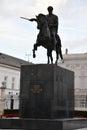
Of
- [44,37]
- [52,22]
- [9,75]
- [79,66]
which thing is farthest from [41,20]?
[79,66]

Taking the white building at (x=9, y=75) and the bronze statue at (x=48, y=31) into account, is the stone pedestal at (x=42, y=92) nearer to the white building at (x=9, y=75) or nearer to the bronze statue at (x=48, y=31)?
the bronze statue at (x=48, y=31)

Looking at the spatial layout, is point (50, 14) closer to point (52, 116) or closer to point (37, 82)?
point (37, 82)

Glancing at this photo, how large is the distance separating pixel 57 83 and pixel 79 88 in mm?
53364

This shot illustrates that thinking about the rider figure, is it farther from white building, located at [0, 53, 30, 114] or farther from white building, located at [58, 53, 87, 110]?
white building, located at [58, 53, 87, 110]

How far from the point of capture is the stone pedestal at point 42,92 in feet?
56.2

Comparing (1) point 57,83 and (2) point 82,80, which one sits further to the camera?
(2) point 82,80

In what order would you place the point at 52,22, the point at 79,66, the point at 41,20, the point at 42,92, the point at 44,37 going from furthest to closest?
1. the point at 79,66
2. the point at 52,22
3. the point at 41,20
4. the point at 44,37
5. the point at 42,92

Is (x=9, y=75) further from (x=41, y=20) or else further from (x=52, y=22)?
(x=41, y=20)

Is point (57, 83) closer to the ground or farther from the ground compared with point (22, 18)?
closer to the ground

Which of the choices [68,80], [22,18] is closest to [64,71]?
[68,80]

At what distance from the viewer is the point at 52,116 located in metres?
17.0

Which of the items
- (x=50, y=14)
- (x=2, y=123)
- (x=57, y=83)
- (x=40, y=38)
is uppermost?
(x=50, y=14)

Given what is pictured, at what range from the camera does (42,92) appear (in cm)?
1728

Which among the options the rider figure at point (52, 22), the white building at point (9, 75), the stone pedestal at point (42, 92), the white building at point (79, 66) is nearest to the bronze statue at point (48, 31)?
the rider figure at point (52, 22)
